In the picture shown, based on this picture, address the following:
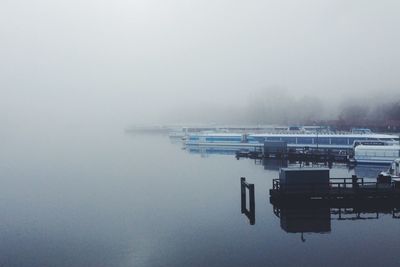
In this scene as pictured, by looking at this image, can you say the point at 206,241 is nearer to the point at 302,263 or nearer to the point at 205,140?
the point at 302,263

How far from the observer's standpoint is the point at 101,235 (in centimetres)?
2906

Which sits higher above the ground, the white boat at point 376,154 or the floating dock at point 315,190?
the floating dock at point 315,190

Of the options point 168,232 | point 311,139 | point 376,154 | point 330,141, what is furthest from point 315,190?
point 311,139

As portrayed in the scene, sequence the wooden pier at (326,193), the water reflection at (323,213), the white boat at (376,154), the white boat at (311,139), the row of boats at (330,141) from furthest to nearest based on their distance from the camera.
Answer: the white boat at (311,139)
the row of boats at (330,141)
the white boat at (376,154)
the wooden pier at (326,193)
the water reflection at (323,213)

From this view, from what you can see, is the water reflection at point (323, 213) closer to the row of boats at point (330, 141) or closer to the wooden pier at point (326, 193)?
the wooden pier at point (326, 193)

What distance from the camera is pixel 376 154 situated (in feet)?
227

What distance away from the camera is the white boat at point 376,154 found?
68.5m

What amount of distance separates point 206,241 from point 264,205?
1188 centimetres

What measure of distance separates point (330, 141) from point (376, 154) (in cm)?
1995

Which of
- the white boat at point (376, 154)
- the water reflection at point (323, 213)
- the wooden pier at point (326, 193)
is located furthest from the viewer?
the white boat at point (376, 154)

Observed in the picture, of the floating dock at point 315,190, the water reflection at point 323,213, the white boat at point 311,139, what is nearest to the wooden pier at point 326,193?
the floating dock at point 315,190

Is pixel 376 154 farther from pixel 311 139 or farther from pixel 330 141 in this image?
pixel 311 139

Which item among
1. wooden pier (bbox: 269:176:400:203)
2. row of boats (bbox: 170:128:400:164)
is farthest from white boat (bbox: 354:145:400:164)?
wooden pier (bbox: 269:176:400:203)

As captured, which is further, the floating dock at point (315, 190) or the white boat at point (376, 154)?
the white boat at point (376, 154)
